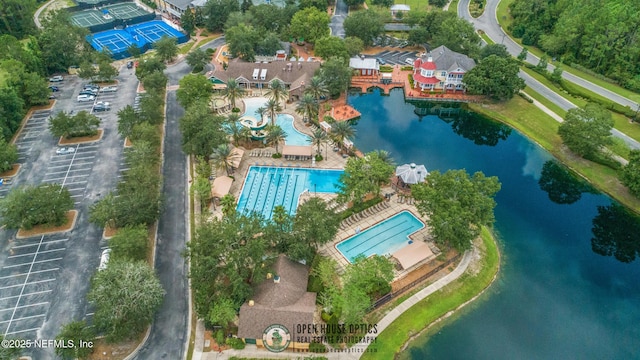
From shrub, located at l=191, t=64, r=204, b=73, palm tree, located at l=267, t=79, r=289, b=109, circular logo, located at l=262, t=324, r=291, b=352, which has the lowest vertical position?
circular logo, located at l=262, t=324, r=291, b=352

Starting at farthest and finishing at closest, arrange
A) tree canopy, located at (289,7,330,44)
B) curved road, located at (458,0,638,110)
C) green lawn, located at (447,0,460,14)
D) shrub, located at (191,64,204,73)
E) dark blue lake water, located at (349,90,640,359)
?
green lawn, located at (447,0,460,14), tree canopy, located at (289,7,330,44), shrub, located at (191,64,204,73), curved road, located at (458,0,638,110), dark blue lake water, located at (349,90,640,359)

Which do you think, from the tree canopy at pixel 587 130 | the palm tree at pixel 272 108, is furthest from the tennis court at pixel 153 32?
the tree canopy at pixel 587 130

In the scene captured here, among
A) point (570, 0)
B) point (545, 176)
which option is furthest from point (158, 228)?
point (570, 0)

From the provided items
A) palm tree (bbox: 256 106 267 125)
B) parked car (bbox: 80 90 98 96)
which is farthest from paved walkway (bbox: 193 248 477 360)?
parked car (bbox: 80 90 98 96)

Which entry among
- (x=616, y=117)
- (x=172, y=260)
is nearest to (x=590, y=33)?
(x=616, y=117)

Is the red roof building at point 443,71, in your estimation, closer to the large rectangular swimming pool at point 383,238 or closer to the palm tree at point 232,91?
the palm tree at point 232,91

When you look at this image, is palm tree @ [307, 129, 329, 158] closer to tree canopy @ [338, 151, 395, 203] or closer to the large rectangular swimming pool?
tree canopy @ [338, 151, 395, 203]

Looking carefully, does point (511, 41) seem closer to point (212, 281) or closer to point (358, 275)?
point (358, 275)

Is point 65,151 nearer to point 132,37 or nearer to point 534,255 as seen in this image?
point 132,37
